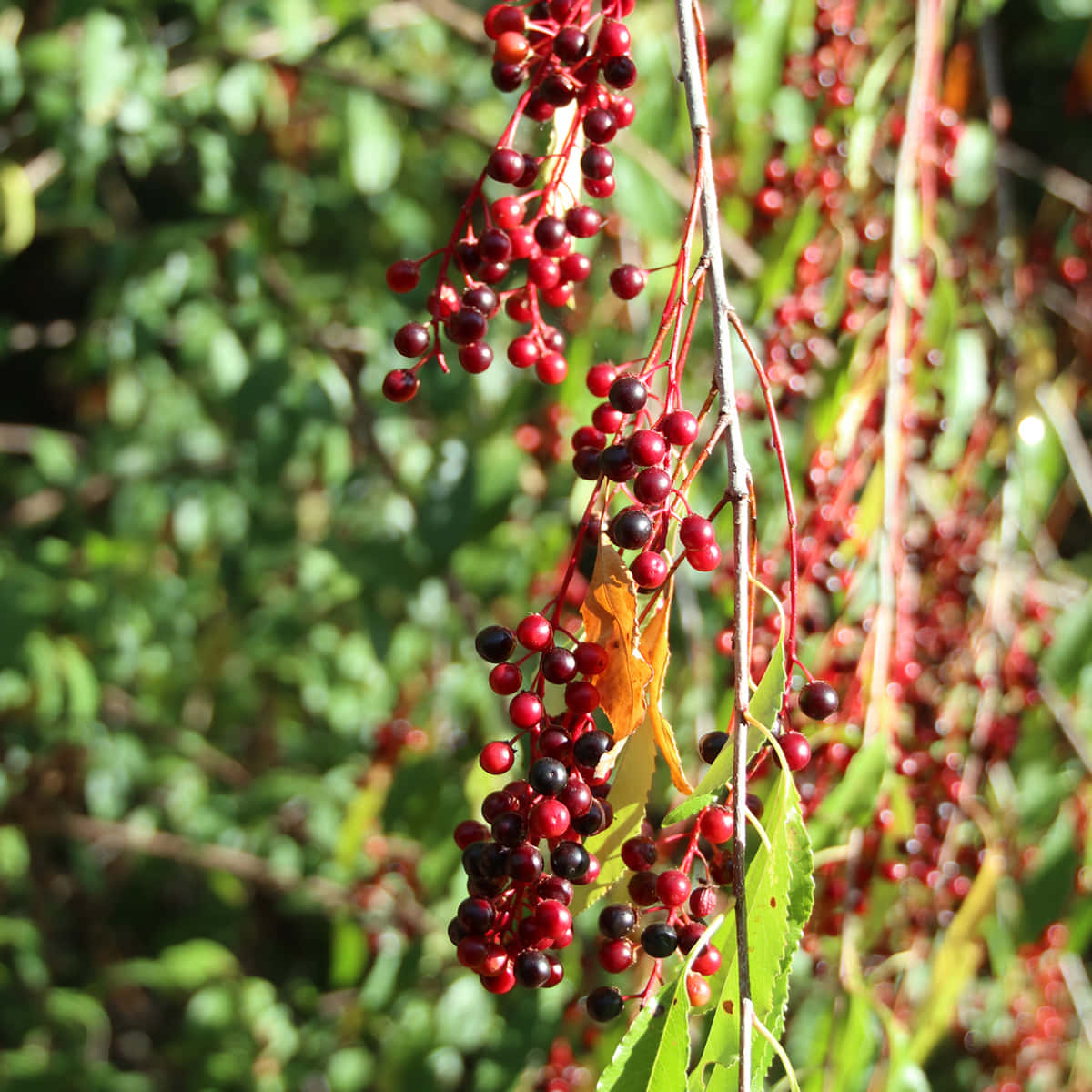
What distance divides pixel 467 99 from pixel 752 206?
806 mm

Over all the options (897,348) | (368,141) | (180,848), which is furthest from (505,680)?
(180,848)

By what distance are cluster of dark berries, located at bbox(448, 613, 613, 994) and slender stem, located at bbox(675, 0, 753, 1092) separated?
0.10m

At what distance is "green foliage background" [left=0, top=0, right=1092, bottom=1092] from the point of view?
1669 millimetres

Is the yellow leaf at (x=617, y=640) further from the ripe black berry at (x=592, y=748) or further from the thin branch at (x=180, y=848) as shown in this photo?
the thin branch at (x=180, y=848)

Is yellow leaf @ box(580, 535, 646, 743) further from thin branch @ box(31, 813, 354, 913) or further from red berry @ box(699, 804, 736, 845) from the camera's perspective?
thin branch @ box(31, 813, 354, 913)

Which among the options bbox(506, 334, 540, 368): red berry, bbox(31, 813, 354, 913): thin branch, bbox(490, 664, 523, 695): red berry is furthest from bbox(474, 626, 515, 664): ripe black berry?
bbox(31, 813, 354, 913): thin branch

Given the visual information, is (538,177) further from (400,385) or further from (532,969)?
(532,969)

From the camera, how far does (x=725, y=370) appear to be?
25.3 inches

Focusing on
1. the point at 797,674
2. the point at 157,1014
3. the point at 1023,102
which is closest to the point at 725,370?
the point at 797,674

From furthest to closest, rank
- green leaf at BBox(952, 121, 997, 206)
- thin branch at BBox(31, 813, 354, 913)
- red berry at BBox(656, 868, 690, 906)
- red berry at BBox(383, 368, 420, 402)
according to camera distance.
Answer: thin branch at BBox(31, 813, 354, 913) < green leaf at BBox(952, 121, 997, 206) < red berry at BBox(383, 368, 420, 402) < red berry at BBox(656, 868, 690, 906)

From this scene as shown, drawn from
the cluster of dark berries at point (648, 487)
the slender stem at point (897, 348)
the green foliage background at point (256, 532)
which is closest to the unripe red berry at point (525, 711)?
the cluster of dark berries at point (648, 487)

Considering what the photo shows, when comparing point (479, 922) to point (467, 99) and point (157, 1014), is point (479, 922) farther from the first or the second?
point (157, 1014)

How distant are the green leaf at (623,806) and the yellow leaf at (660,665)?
0.05 feet

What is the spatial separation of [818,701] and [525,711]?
227 millimetres
